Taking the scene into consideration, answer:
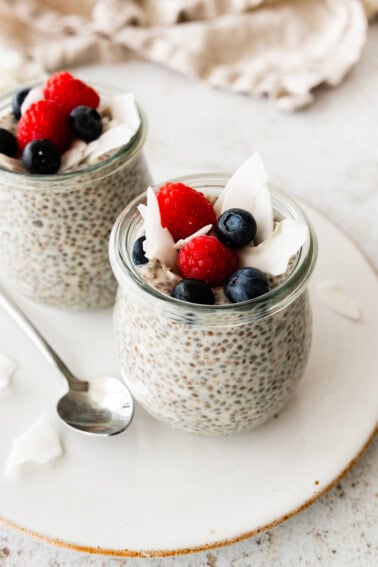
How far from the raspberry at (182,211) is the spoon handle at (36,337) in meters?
0.27

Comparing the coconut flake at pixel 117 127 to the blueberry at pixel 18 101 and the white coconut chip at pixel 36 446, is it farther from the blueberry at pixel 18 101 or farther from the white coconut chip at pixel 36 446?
the white coconut chip at pixel 36 446

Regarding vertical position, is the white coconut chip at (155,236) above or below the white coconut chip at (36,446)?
above

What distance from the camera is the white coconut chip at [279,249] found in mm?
697

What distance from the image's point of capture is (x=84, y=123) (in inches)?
34.0

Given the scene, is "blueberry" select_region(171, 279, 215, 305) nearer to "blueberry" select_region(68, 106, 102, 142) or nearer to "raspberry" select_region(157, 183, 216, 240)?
"raspberry" select_region(157, 183, 216, 240)

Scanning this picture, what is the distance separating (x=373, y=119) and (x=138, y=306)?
959mm

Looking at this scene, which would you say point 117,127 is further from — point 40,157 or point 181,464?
point 181,464

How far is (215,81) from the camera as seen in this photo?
1.56 metres

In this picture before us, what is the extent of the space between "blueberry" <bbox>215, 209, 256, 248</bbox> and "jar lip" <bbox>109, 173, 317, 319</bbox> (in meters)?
0.06

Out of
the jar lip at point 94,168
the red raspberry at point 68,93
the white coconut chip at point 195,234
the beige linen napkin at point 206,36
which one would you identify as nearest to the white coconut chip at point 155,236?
the white coconut chip at point 195,234

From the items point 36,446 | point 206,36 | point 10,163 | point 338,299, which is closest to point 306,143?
point 206,36

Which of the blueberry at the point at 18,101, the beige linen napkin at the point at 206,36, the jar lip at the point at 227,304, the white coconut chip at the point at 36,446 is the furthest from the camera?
the beige linen napkin at the point at 206,36

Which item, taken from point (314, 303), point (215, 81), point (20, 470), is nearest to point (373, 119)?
point (215, 81)

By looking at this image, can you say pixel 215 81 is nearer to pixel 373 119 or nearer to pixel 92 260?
pixel 373 119
